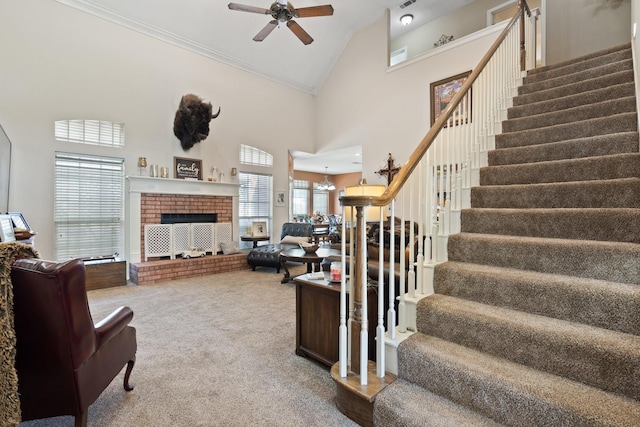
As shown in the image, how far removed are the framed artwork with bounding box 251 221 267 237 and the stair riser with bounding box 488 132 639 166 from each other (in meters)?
4.87

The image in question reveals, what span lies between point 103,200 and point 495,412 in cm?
563

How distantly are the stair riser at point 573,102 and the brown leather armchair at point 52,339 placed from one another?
3832 millimetres

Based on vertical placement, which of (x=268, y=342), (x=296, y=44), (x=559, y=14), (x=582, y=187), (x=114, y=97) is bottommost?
(x=268, y=342)

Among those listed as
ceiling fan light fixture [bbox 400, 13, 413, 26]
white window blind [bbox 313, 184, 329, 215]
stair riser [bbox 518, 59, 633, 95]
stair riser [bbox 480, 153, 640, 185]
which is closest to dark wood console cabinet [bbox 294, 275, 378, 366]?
stair riser [bbox 480, 153, 640, 185]

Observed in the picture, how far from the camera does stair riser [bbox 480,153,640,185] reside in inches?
79.4

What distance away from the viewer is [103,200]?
4781mm

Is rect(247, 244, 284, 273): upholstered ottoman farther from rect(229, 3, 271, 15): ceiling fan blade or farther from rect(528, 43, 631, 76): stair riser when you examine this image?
rect(528, 43, 631, 76): stair riser

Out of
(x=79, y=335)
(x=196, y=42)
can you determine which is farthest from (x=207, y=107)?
(x=79, y=335)

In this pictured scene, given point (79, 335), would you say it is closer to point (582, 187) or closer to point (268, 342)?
point (268, 342)

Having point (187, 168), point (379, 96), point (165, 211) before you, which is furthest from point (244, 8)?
point (165, 211)

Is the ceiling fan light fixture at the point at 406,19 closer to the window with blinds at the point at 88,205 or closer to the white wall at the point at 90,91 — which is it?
the white wall at the point at 90,91

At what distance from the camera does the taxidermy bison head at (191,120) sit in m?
5.23

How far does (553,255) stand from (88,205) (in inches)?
228

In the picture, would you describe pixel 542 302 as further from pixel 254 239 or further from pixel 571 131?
pixel 254 239
